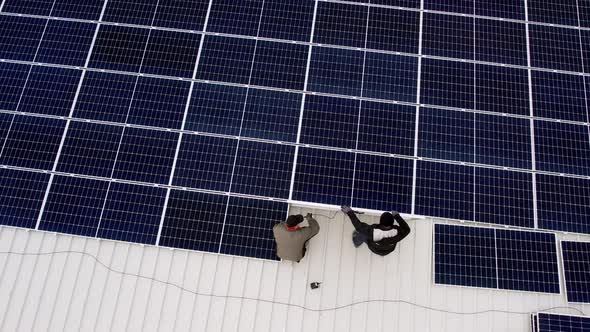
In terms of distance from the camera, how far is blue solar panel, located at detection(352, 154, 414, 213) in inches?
387

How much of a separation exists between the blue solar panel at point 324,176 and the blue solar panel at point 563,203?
414cm

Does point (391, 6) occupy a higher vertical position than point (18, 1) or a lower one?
higher

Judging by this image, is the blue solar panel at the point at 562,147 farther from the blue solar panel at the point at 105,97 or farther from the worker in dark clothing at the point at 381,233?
the blue solar panel at the point at 105,97

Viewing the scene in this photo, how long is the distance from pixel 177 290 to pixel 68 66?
235 inches

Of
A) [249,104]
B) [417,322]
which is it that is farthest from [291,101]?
[417,322]

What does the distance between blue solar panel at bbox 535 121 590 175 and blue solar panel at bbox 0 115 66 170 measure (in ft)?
35.2

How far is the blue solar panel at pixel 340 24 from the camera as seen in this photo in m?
11.1

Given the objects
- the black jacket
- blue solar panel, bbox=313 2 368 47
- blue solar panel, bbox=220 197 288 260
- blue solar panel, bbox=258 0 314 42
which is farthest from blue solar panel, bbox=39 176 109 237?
blue solar panel, bbox=313 2 368 47

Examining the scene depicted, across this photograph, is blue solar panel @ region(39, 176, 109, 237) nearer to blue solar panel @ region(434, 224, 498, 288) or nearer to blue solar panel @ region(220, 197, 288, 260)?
blue solar panel @ region(220, 197, 288, 260)

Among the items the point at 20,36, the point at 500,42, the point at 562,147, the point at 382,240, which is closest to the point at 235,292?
the point at 382,240

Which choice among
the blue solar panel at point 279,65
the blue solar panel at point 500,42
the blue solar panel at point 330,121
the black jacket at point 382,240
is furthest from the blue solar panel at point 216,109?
the blue solar panel at point 500,42

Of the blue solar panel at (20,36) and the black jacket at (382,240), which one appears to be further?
the blue solar panel at (20,36)

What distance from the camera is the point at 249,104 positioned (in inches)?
417

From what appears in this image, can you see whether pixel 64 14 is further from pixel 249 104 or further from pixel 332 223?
pixel 332 223
